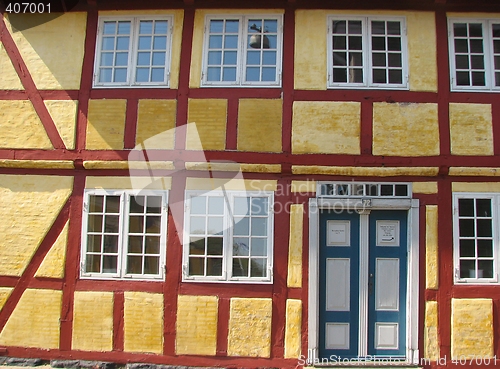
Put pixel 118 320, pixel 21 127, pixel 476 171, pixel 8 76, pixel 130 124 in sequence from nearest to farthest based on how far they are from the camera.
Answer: pixel 476 171 < pixel 118 320 < pixel 130 124 < pixel 21 127 < pixel 8 76

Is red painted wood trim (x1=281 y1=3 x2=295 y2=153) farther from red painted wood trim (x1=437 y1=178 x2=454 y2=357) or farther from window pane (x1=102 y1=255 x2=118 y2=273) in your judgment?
window pane (x1=102 y1=255 x2=118 y2=273)

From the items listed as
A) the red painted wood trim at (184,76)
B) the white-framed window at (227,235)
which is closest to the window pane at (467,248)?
the white-framed window at (227,235)

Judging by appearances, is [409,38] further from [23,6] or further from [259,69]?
[23,6]

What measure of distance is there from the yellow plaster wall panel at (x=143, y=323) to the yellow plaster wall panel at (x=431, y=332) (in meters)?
3.84

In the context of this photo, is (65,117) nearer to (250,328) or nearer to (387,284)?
(250,328)

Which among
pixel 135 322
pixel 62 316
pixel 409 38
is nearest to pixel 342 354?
pixel 135 322

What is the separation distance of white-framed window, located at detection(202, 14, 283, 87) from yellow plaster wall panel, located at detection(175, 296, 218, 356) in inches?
129

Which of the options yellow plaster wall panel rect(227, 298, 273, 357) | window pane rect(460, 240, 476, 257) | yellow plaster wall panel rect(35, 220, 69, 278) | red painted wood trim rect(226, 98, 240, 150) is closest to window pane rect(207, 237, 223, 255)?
yellow plaster wall panel rect(227, 298, 273, 357)

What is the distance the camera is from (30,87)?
22.8ft

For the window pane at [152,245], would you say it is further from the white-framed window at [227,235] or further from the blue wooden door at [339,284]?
the blue wooden door at [339,284]

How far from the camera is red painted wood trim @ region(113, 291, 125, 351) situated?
6.54 metres

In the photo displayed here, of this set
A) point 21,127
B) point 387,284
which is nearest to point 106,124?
point 21,127

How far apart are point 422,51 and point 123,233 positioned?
530cm

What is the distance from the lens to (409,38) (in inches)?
268
